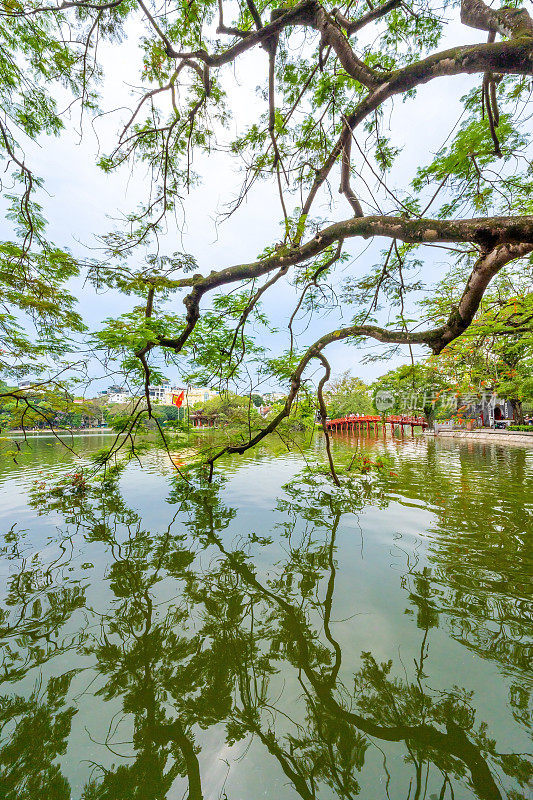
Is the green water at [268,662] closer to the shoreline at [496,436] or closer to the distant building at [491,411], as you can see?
the shoreline at [496,436]

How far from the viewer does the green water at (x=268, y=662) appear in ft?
4.50

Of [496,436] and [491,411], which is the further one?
[491,411]

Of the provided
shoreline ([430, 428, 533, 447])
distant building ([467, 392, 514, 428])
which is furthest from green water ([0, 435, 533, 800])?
distant building ([467, 392, 514, 428])

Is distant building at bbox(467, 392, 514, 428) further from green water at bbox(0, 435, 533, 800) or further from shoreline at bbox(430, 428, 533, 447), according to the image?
green water at bbox(0, 435, 533, 800)

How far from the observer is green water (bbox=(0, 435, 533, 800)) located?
137cm

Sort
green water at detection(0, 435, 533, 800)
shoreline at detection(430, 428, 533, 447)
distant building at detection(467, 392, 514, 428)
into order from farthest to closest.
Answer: distant building at detection(467, 392, 514, 428) < shoreline at detection(430, 428, 533, 447) < green water at detection(0, 435, 533, 800)

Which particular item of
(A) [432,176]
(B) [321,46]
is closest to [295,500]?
(A) [432,176]

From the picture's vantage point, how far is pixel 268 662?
2033 mm

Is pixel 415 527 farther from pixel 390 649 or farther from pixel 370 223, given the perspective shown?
pixel 370 223

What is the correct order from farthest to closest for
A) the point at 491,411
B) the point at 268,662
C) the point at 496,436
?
the point at 491,411
the point at 496,436
the point at 268,662

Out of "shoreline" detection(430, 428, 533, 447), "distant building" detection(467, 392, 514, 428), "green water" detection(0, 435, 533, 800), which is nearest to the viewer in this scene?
"green water" detection(0, 435, 533, 800)

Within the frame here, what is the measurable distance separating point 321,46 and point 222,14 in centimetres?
88

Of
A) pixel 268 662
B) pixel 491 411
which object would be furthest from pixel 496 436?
pixel 268 662

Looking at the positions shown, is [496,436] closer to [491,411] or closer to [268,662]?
[491,411]
